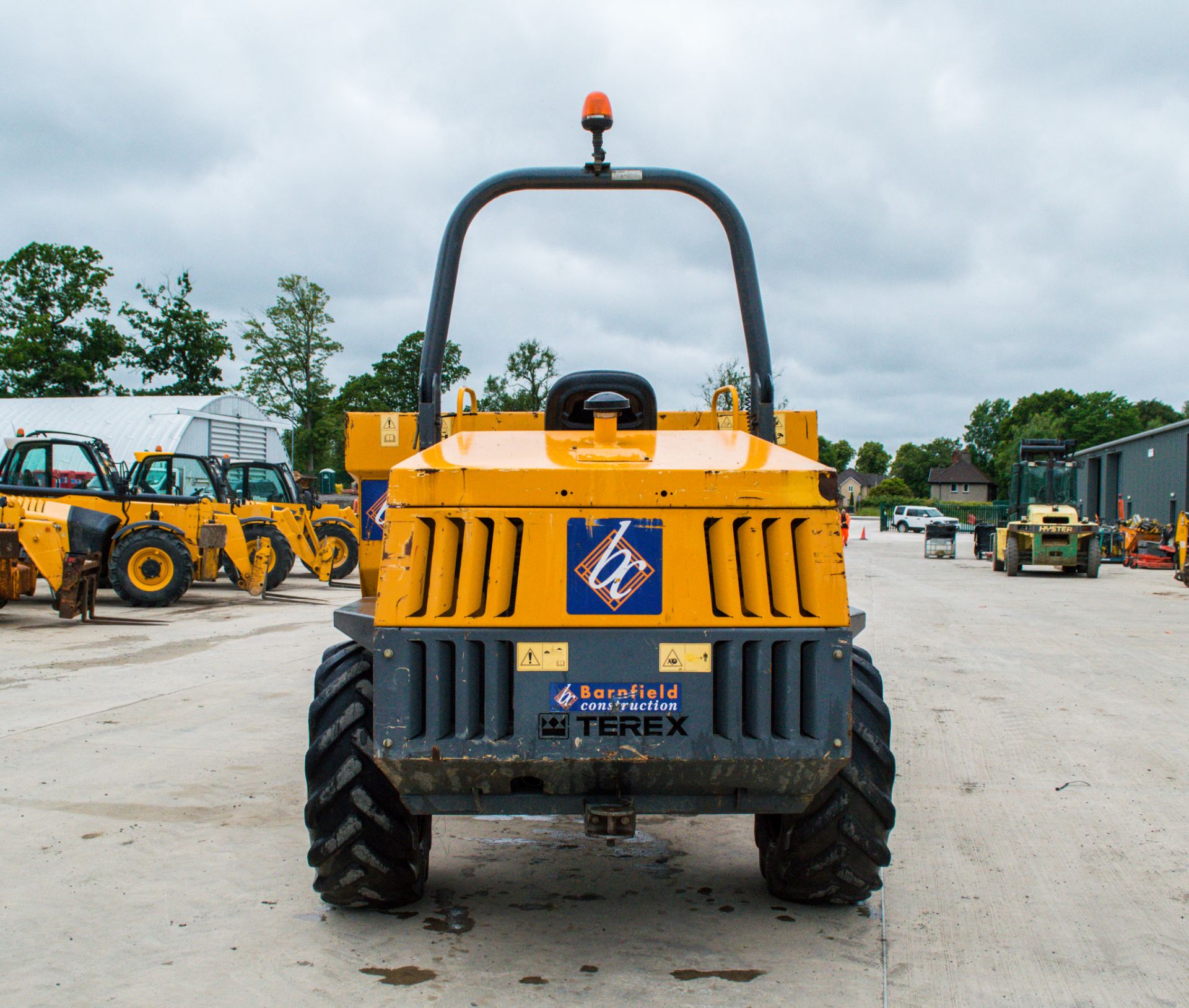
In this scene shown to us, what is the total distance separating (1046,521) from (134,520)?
17127 millimetres

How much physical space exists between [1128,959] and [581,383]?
8.66 feet

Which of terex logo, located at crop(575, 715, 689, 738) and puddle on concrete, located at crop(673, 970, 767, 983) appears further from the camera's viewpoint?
puddle on concrete, located at crop(673, 970, 767, 983)

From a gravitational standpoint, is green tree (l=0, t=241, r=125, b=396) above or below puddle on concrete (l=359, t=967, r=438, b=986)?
above

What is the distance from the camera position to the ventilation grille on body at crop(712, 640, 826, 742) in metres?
2.97

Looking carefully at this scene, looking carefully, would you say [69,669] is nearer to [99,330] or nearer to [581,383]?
[581,383]

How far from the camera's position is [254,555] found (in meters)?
14.5

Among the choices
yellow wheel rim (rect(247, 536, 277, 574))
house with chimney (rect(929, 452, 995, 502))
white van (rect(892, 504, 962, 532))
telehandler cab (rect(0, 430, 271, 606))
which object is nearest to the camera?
telehandler cab (rect(0, 430, 271, 606))

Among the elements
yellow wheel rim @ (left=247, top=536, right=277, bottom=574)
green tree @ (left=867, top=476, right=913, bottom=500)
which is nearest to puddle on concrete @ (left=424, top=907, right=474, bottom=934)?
yellow wheel rim @ (left=247, top=536, right=277, bottom=574)

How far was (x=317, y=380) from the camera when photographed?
63.5 metres

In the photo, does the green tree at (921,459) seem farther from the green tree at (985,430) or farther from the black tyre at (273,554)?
the black tyre at (273,554)

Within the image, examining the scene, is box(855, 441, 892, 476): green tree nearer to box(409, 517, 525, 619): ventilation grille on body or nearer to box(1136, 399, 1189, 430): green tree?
box(1136, 399, 1189, 430): green tree

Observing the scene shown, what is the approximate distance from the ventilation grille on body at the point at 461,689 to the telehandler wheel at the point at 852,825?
1.11 meters

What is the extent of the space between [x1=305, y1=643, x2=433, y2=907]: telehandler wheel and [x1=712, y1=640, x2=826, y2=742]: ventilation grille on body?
1.13 metres

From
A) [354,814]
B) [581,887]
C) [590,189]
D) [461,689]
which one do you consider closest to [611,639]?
[461,689]
